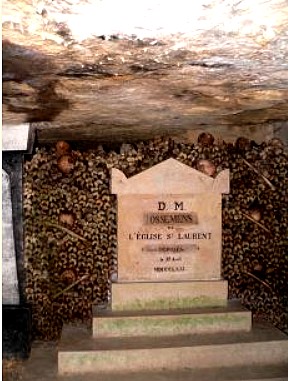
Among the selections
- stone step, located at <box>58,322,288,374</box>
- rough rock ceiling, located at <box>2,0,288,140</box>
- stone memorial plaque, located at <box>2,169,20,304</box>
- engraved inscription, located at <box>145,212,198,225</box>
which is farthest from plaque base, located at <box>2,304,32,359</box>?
rough rock ceiling, located at <box>2,0,288,140</box>

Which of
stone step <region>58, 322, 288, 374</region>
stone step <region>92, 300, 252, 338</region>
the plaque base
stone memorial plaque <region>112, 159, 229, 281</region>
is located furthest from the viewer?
stone memorial plaque <region>112, 159, 229, 281</region>

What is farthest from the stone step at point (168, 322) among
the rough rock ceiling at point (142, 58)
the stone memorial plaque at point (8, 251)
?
the rough rock ceiling at point (142, 58)

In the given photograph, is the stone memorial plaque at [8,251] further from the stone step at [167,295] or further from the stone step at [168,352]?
the stone step at [167,295]

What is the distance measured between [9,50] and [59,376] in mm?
3059

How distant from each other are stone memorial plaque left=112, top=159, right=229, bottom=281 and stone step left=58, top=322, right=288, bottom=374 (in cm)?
68

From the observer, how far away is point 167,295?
4977 millimetres

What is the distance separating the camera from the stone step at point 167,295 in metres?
4.93

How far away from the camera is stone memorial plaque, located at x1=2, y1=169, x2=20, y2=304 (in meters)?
4.86

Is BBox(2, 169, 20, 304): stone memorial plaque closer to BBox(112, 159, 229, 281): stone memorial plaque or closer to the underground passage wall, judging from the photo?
the underground passage wall

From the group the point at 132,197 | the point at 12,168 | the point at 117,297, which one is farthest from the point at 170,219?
the point at 12,168

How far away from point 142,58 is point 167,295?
3259mm

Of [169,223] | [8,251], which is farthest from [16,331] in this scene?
[169,223]

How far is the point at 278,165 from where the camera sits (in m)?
5.31

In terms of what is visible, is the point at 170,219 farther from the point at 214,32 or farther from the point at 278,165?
the point at 214,32
